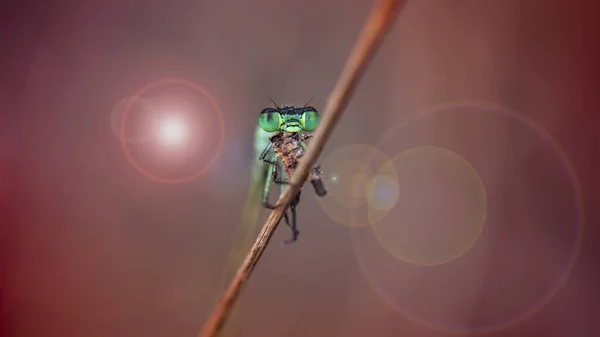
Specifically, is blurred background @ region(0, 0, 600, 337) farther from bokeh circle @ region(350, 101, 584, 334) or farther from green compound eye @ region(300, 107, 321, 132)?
green compound eye @ region(300, 107, 321, 132)

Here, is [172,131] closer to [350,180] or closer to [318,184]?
[350,180]

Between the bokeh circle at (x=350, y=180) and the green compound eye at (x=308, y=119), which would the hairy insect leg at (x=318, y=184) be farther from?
the bokeh circle at (x=350, y=180)

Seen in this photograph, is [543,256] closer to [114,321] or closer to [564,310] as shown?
[564,310]

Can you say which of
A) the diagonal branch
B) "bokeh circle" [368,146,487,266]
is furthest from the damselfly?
"bokeh circle" [368,146,487,266]

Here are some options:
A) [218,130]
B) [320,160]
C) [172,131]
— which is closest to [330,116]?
[320,160]

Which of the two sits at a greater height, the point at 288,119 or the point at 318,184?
the point at 288,119

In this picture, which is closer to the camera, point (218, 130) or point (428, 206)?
point (218, 130)

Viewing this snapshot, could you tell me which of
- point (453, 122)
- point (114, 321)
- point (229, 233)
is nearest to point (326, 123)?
point (229, 233)
